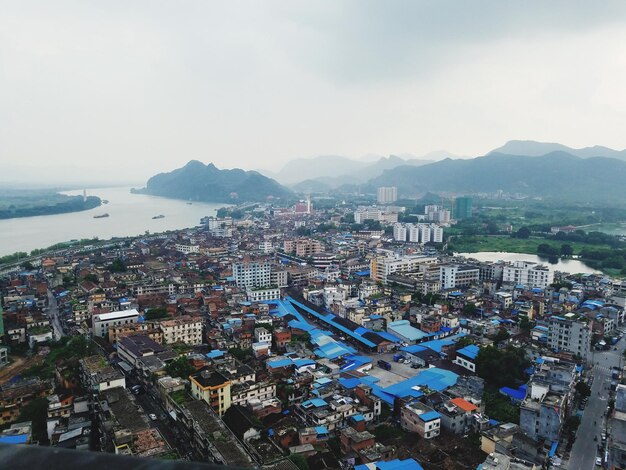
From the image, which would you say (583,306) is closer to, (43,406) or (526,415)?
(526,415)

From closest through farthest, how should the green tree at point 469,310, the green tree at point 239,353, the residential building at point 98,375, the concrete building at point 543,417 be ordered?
1. the concrete building at point 543,417
2. the residential building at point 98,375
3. the green tree at point 239,353
4. the green tree at point 469,310

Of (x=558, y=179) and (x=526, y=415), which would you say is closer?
(x=526, y=415)

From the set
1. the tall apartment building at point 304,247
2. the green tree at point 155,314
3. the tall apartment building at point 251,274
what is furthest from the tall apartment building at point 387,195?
the green tree at point 155,314

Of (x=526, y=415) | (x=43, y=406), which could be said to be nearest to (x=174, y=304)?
(x=43, y=406)

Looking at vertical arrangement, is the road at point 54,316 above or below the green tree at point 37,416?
below

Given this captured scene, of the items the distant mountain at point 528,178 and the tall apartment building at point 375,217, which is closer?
the tall apartment building at point 375,217

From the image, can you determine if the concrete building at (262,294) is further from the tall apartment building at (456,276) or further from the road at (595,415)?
the road at (595,415)
